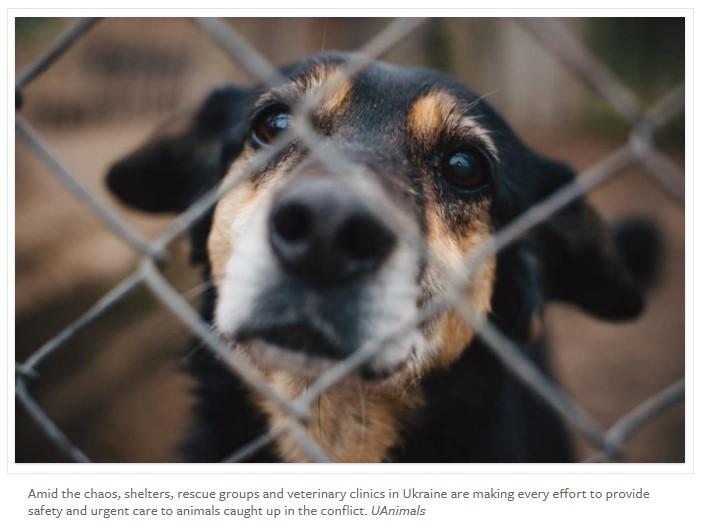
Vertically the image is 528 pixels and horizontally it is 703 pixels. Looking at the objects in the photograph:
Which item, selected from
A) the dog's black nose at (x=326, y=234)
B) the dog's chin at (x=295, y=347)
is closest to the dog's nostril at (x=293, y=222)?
the dog's black nose at (x=326, y=234)

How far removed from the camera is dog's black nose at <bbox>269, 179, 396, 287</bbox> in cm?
109

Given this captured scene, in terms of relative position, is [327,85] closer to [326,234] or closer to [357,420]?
[326,234]

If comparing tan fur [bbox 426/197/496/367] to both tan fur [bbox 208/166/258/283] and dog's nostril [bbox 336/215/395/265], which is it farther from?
tan fur [bbox 208/166/258/283]

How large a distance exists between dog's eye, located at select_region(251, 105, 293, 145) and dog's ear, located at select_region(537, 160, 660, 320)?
39.9 inches

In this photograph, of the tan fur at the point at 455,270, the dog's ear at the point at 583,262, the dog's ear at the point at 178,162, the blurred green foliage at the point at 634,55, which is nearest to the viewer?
the tan fur at the point at 455,270

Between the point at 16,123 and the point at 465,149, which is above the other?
the point at 465,149

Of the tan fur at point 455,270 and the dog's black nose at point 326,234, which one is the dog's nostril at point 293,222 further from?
the tan fur at point 455,270

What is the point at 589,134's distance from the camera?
6383mm

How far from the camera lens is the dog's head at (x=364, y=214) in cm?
115
